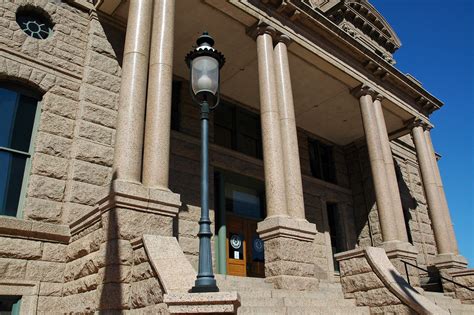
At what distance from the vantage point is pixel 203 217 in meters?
4.80

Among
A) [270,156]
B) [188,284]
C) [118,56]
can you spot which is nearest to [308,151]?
[270,156]

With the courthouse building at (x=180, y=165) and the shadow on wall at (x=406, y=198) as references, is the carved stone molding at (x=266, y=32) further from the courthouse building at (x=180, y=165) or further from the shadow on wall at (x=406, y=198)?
the shadow on wall at (x=406, y=198)

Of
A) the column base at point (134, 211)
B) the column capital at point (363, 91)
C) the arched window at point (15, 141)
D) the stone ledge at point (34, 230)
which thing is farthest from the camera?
the column capital at point (363, 91)

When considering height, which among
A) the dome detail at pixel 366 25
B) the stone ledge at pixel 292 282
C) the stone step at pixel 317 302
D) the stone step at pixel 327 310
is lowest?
the stone step at pixel 327 310

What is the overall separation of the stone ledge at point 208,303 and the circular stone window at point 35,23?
8.16m

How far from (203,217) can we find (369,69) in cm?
1210

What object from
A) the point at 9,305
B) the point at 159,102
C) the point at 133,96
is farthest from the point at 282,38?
the point at 9,305

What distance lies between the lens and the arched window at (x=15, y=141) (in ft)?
27.2

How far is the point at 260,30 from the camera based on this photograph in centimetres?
1134

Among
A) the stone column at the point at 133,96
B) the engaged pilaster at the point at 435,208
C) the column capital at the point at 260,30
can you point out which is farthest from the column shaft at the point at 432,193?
the stone column at the point at 133,96

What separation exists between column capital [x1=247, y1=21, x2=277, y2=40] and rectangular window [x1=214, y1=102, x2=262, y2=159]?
13.3ft

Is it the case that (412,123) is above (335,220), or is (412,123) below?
above

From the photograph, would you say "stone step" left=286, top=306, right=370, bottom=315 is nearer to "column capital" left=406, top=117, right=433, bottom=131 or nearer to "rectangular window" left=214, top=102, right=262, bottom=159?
"rectangular window" left=214, top=102, right=262, bottom=159

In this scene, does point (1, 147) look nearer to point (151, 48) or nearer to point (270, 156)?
point (151, 48)
